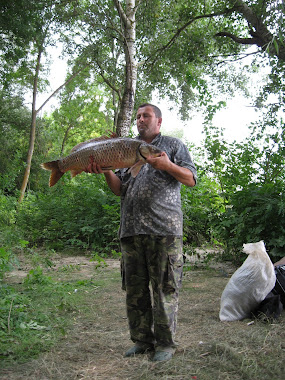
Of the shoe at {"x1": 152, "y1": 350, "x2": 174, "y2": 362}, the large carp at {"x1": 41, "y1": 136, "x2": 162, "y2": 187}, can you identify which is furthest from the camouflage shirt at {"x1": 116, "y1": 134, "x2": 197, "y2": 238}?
the shoe at {"x1": 152, "y1": 350, "x2": 174, "y2": 362}

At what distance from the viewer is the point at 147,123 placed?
327cm

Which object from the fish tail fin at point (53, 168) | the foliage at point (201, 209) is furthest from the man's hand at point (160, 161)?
the foliage at point (201, 209)

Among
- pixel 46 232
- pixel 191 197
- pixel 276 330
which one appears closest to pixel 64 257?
pixel 46 232

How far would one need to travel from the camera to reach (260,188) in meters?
6.66

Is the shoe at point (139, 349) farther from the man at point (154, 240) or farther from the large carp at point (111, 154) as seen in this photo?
the large carp at point (111, 154)

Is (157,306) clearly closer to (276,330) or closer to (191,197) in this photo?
(276,330)

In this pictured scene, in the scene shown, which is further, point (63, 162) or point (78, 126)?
point (78, 126)

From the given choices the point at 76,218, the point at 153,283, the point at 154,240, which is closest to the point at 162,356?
the point at 153,283

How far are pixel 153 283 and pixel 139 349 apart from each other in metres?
0.63

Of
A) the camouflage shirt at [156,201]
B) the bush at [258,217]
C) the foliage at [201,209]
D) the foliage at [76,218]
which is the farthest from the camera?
the foliage at [76,218]

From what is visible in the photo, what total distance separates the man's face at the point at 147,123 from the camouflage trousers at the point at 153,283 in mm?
876

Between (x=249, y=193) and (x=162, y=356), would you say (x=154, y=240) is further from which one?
(x=249, y=193)

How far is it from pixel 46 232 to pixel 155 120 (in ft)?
26.3

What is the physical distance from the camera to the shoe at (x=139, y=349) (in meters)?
3.26
